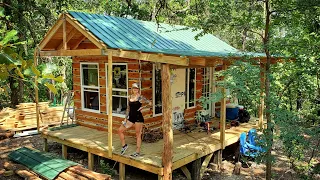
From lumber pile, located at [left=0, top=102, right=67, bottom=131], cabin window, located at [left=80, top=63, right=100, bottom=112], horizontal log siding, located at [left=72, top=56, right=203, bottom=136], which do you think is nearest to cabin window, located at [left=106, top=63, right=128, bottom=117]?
horizontal log siding, located at [left=72, top=56, right=203, bottom=136]

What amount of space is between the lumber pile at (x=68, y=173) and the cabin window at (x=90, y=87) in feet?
9.72

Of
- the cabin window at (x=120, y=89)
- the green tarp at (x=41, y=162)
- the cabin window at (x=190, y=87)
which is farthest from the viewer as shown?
the cabin window at (x=190, y=87)

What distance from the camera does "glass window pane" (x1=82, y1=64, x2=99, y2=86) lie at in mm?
9484

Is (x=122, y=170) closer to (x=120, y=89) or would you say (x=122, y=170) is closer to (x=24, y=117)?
(x=120, y=89)

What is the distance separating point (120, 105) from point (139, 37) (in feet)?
7.13

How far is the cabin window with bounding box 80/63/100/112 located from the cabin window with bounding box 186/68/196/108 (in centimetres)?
314

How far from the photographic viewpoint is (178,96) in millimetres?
9844

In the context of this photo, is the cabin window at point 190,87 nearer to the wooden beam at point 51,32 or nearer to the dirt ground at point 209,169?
the dirt ground at point 209,169

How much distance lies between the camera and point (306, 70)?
5.91 m

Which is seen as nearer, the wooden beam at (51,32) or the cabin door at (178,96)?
the wooden beam at (51,32)

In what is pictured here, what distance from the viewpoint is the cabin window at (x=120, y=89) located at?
8.73 meters

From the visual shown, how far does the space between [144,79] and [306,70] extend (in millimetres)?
4311

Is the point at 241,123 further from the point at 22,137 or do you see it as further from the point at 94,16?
the point at 22,137

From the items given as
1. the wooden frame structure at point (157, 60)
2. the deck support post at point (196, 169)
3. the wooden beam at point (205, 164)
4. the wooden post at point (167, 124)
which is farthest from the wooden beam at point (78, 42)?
the wooden beam at point (205, 164)
